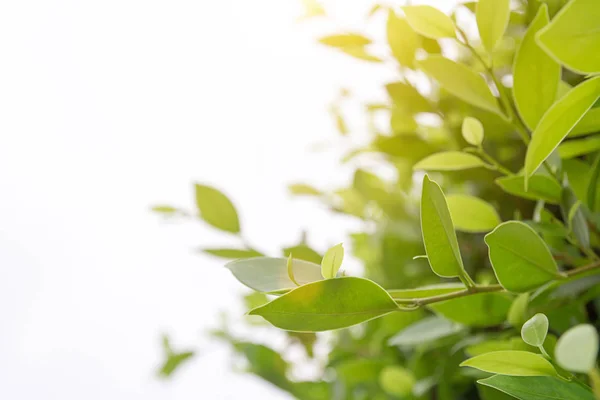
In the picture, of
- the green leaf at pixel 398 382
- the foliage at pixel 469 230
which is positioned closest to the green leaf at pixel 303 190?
the foliage at pixel 469 230

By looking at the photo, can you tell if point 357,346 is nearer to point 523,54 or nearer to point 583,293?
point 583,293

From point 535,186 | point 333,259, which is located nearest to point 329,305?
point 333,259

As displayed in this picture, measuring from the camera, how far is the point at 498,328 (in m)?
0.39

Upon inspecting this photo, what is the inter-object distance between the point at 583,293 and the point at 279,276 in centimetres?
19

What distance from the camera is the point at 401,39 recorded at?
30cm

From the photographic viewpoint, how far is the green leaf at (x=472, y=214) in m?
0.26

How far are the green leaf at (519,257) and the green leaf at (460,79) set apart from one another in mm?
67

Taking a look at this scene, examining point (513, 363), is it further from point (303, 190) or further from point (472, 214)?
point (303, 190)

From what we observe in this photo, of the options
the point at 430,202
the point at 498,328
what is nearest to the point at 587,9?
the point at 430,202

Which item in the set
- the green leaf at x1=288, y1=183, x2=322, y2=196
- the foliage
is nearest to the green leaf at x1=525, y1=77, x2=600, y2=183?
the foliage

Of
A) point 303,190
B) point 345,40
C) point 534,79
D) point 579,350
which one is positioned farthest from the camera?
point 303,190

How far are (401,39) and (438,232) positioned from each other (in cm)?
16

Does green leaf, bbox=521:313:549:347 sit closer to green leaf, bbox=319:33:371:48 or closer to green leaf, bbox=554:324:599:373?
green leaf, bbox=554:324:599:373

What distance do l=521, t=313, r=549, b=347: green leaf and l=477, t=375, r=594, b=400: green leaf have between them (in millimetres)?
19
